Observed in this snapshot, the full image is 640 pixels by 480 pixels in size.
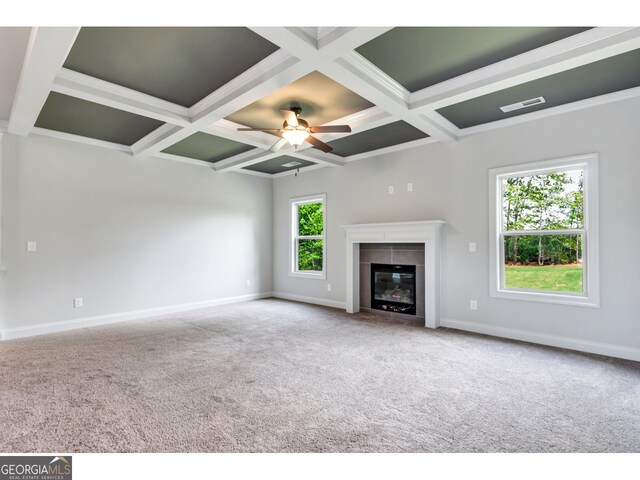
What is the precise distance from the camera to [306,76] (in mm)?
3002

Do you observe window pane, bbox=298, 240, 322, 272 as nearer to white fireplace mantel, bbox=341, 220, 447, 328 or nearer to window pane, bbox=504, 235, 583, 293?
white fireplace mantel, bbox=341, 220, 447, 328

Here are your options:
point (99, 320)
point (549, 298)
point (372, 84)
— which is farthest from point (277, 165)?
point (549, 298)

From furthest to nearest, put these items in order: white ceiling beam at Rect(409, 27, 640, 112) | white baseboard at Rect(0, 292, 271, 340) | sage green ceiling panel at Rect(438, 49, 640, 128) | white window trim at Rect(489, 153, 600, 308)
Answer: white baseboard at Rect(0, 292, 271, 340)
white window trim at Rect(489, 153, 600, 308)
sage green ceiling panel at Rect(438, 49, 640, 128)
white ceiling beam at Rect(409, 27, 640, 112)

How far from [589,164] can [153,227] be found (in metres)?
5.80

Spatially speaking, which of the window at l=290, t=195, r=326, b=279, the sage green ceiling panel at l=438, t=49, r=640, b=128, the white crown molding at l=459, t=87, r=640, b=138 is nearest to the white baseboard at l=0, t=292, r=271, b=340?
the window at l=290, t=195, r=326, b=279

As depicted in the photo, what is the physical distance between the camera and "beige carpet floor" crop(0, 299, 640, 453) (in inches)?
74.3

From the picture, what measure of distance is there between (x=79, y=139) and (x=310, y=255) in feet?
13.3

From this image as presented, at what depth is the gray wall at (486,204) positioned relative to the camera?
3.22 meters

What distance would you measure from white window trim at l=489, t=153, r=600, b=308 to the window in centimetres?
292

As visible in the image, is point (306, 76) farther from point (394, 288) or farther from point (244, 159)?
point (394, 288)

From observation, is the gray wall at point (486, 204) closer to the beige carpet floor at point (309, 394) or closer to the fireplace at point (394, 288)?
the beige carpet floor at point (309, 394)
